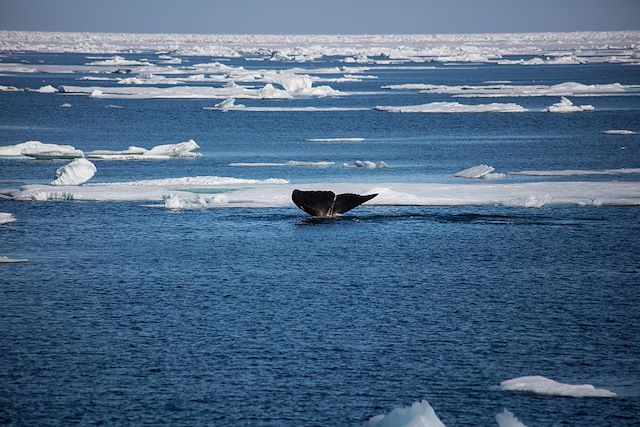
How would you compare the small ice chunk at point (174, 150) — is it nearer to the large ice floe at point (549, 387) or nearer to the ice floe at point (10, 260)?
the ice floe at point (10, 260)

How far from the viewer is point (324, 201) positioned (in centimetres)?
2462

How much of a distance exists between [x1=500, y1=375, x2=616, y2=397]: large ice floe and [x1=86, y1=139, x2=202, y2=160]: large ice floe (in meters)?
24.4

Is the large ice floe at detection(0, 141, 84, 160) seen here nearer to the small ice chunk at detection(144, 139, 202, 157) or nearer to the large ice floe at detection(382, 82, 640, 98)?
the small ice chunk at detection(144, 139, 202, 157)

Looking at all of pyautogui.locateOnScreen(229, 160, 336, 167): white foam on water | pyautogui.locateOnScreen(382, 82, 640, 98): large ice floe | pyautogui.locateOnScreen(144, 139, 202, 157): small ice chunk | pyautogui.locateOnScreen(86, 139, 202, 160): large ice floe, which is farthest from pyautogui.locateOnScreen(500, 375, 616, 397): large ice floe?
pyautogui.locateOnScreen(382, 82, 640, 98): large ice floe

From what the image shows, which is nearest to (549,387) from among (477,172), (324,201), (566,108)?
(324,201)

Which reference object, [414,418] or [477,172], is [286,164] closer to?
[477,172]

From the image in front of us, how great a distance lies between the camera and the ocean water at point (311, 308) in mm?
12602

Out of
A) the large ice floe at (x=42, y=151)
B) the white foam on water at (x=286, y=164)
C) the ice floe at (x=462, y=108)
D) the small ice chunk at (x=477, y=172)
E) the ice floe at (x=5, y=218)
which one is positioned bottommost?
the ice floe at (x=5, y=218)

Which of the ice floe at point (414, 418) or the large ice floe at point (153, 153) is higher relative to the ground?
the large ice floe at point (153, 153)

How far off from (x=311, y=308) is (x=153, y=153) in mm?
20477

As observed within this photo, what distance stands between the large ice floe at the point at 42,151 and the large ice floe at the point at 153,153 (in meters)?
1.71

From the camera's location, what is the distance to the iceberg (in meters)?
28.0

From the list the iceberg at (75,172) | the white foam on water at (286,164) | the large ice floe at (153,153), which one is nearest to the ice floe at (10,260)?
the iceberg at (75,172)

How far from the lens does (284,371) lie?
1360 centimetres
